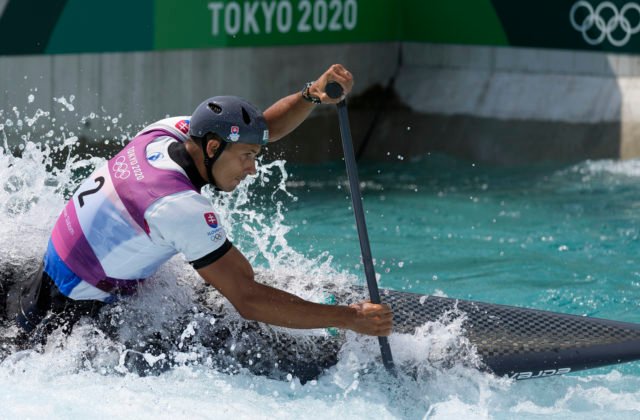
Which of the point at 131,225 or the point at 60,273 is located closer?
the point at 131,225

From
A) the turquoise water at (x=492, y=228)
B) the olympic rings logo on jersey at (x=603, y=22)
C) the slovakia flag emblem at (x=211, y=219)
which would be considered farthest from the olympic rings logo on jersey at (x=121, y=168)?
the olympic rings logo on jersey at (x=603, y=22)

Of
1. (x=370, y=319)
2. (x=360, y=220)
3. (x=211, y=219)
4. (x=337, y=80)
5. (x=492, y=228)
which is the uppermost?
(x=337, y=80)

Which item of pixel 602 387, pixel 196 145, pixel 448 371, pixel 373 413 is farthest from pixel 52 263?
pixel 602 387

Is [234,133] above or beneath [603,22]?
above

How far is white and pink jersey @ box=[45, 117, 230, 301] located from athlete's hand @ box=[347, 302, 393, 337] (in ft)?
1.95

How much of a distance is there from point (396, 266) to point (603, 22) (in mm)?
4908

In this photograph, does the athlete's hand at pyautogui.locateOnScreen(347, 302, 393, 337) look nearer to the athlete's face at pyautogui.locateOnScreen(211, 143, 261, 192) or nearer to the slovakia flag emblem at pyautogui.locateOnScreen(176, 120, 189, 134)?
the athlete's face at pyautogui.locateOnScreen(211, 143, 261, 192)

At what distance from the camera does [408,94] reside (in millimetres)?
12102

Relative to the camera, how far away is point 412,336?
4.74m

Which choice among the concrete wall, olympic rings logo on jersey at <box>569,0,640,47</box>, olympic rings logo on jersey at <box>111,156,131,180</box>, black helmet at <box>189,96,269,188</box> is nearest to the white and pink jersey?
olympic rings logo on jersey at <box>111,156,131,180</box>

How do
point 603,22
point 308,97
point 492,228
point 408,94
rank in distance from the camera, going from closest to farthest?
point 308,97 → point 492,228 → point 603,22 → point 408,94

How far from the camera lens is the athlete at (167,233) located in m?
4.01

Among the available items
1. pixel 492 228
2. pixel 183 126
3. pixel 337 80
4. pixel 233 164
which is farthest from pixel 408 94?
pixel 233 164

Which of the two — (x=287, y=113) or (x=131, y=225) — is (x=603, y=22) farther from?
(x=131, y=225)
